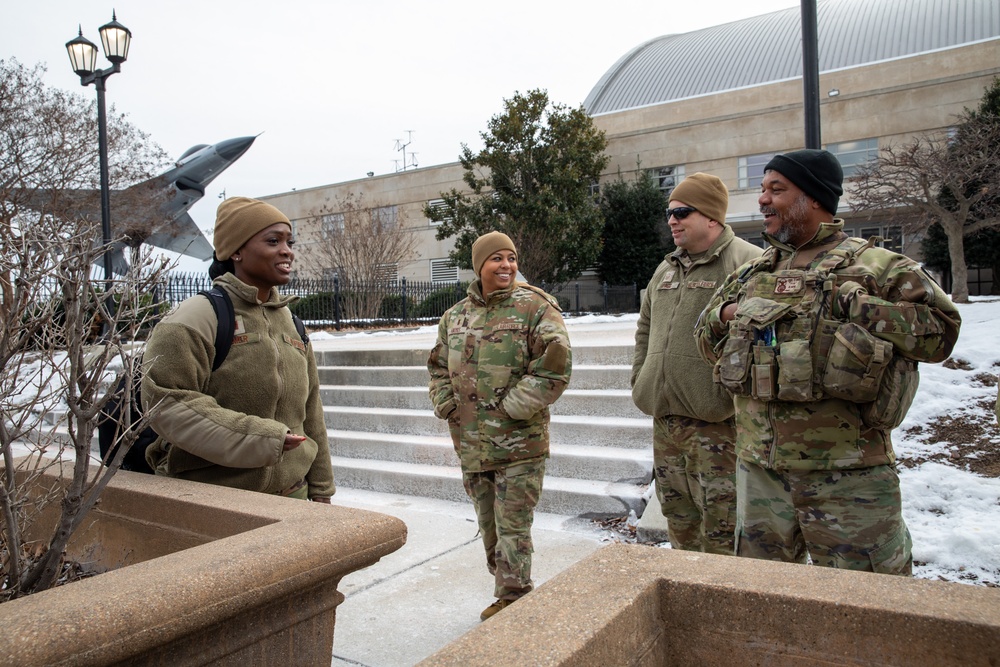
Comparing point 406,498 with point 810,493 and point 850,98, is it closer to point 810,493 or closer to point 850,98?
point 810,493

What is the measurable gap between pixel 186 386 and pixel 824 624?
6.75ft

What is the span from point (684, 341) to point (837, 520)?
1.24m

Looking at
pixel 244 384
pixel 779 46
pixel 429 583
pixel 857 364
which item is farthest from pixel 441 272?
pixel 857 364

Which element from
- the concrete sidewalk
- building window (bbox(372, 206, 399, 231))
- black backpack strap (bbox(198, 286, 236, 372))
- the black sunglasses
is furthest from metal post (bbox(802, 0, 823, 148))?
building window (bbox(372, 206, 399, 231))

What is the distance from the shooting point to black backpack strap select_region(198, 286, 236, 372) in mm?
2559

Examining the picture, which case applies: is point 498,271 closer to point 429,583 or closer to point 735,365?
point 735,365

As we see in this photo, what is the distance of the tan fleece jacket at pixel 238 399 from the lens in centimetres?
242

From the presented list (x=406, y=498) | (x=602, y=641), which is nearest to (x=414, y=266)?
(x=406, y=498)

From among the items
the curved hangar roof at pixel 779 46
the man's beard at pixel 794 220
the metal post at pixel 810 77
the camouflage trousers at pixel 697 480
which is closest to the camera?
the man's beard at pixel 794 220

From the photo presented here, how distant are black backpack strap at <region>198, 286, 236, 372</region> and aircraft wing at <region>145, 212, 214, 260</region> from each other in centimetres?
Answer: 2747

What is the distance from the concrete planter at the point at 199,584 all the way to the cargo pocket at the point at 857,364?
1.52 metres

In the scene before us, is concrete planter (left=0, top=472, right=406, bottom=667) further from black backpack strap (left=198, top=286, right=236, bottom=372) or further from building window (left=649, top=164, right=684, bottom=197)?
building window (left=649, top=164, right=684, bottom=197)

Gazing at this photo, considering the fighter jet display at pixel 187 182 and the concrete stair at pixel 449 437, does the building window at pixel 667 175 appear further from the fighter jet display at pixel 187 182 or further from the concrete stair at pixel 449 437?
the concrete stair at pixel 449 437

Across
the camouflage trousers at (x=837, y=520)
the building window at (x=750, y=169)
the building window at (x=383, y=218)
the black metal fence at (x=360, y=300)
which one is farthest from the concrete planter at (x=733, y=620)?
the building window at (x=750, y=169)
